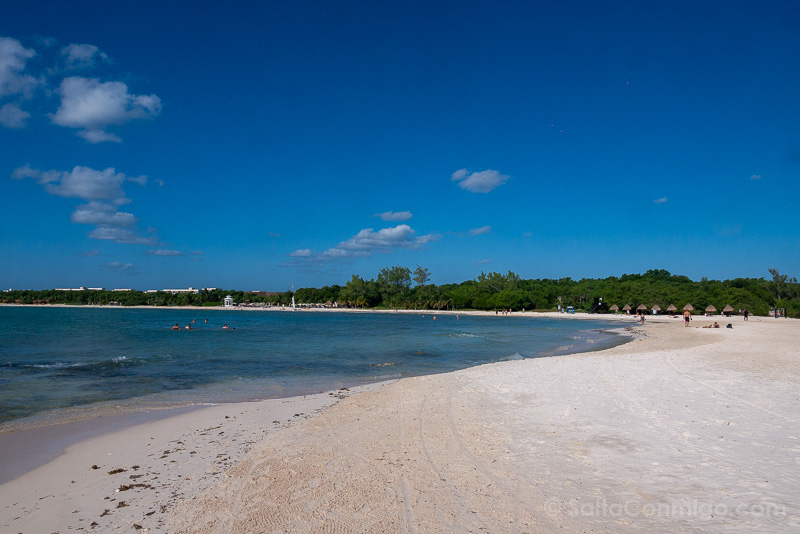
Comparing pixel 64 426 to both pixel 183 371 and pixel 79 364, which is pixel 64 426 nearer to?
pixel 183 371

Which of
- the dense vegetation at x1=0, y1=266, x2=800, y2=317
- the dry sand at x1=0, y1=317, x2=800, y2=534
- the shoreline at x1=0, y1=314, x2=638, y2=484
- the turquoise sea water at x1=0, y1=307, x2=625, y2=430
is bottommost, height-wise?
the turquoise sea water at x1=0, y1=307, x2=625, y2=430

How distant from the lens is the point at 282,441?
7324 mm

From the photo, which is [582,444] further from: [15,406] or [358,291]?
[358,291]

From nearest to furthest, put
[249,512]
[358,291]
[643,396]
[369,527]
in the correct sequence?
[369,527]
[249,512]
[643,396]
[358,291]

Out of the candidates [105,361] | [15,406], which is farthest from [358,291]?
[15,406]

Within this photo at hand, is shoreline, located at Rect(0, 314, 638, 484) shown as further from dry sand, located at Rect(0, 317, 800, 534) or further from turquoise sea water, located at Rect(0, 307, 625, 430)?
dry sand, located at Rect(0, 317, 800, 534)

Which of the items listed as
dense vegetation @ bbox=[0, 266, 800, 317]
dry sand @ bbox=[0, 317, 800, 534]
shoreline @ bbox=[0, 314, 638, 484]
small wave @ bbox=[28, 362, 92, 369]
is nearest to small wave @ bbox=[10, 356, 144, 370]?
small wave @ bbox=[28, 362, 92, 369]

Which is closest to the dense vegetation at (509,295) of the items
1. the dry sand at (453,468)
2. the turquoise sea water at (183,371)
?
the turquoise sea water at (183,371)

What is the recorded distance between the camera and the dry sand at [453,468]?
14.1 feet

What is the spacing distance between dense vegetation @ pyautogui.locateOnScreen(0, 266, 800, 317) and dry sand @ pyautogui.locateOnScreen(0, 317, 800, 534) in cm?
7298

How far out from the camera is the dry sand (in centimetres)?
430

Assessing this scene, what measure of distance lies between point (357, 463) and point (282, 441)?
1.91 meters

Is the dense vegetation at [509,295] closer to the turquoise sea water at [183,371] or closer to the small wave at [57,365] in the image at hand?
the turquoise sea water at [183,371]

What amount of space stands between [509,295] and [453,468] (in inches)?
4037
